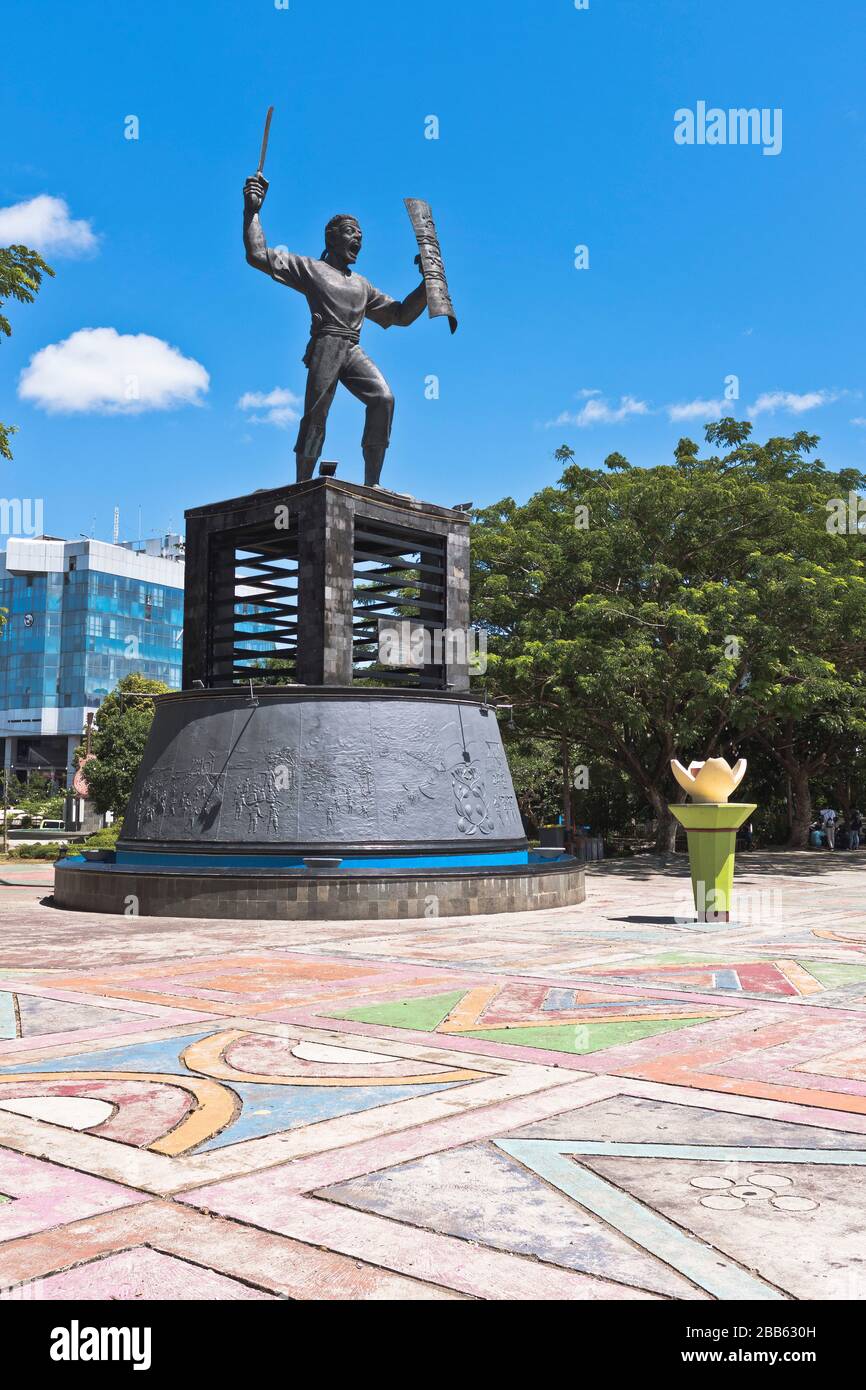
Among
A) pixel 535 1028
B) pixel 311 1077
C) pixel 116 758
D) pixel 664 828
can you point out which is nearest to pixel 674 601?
pixel 664 828

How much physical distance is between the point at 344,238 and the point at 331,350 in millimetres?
2058

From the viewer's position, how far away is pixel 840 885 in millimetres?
23078

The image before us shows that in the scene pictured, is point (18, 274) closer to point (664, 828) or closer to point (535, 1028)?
point (535, 1028)

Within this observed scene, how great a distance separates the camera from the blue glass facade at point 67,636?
98250 millimetres

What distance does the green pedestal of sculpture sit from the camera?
643 inches

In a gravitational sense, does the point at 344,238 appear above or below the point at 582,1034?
above

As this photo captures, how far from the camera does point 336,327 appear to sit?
21047mm

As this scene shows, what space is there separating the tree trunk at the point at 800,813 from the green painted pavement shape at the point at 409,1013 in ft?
101

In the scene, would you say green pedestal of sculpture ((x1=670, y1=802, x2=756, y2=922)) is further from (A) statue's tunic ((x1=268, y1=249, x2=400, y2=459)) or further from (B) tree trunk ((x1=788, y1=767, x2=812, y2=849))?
(B) tree trunk ((x1=788, y1=767, x2=812, y2=849))

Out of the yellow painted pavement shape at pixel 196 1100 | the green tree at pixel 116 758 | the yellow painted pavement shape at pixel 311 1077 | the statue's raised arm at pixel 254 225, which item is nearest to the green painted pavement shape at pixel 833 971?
the yellow painted pavement shape at pixel 311 1077

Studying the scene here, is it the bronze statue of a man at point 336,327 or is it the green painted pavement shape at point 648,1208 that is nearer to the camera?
the green painted pavement shape at point 648,1208

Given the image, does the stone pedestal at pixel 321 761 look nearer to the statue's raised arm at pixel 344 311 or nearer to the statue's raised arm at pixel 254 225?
the statue's raised arm at pixel 344 311

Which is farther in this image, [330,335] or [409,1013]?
[330,335]

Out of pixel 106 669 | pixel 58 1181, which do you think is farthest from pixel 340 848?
pixel 106 669
